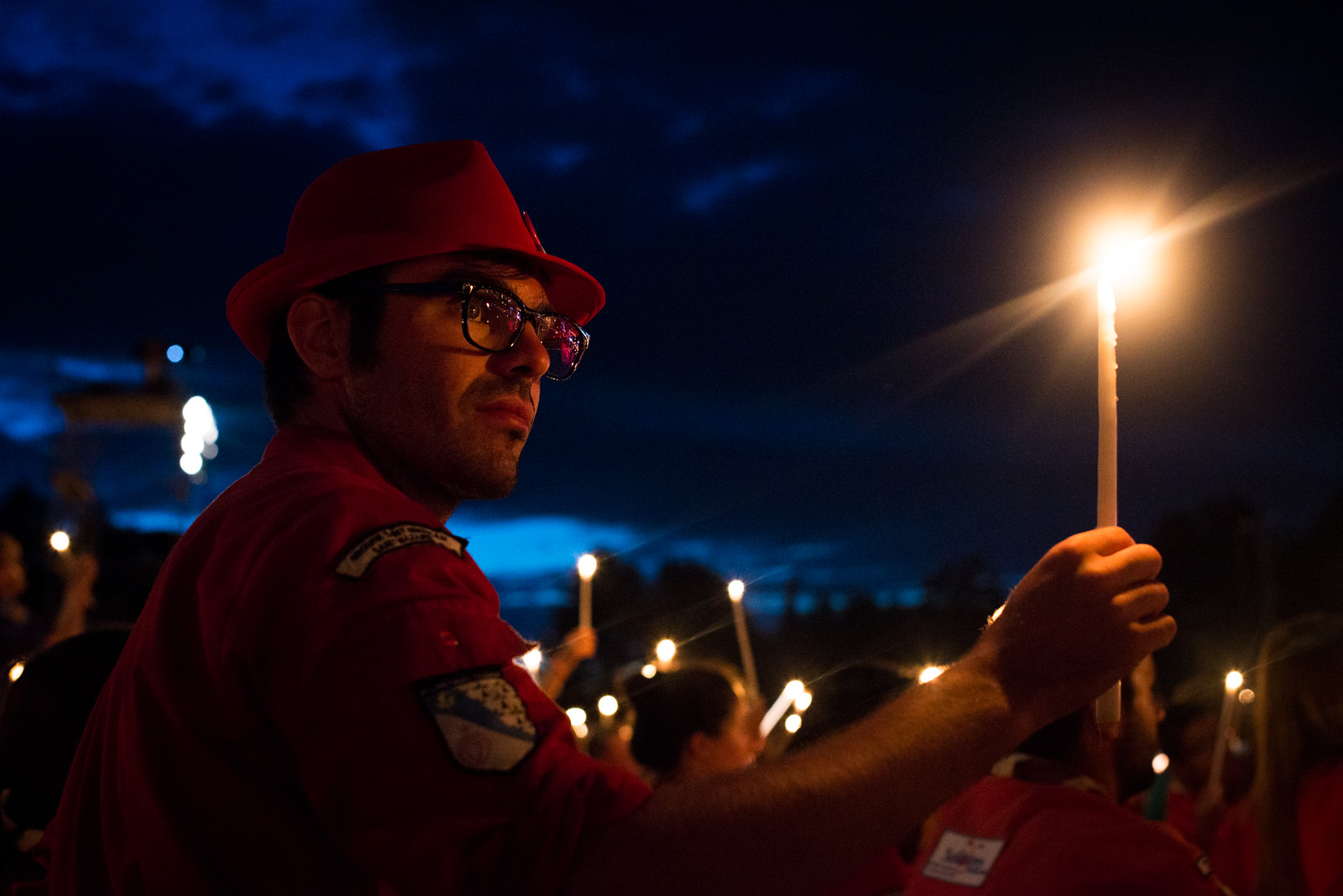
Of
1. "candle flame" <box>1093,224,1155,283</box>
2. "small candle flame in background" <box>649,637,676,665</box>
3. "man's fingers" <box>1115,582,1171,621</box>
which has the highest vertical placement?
"small candle flame in background" <box>649,637,676,665</box>

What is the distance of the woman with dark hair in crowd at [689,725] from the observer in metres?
5.72

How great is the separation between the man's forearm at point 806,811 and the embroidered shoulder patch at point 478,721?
15 centimetres

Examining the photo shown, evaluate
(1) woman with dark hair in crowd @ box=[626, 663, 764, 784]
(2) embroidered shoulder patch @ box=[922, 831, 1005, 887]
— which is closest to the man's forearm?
(2) embroidered shoulder patch @ box=[922, 831, 1005, 887]

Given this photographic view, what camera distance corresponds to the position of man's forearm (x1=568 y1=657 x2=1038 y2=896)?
124cm

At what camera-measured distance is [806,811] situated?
1.29 metres

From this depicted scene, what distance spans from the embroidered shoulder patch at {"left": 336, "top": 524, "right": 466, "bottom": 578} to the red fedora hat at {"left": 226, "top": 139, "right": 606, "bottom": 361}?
0.76 metres

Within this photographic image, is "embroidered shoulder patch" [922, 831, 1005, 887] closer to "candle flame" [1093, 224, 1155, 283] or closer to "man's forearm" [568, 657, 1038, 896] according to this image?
"candle flame" [1093, 224, 1155, 283]

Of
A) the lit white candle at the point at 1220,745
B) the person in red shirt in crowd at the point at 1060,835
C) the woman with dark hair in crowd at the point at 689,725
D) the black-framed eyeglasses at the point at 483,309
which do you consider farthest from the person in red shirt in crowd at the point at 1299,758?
the black-framed eyeglasses at the point at 483,309

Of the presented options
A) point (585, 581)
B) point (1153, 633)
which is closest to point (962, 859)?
point (1153, 633)

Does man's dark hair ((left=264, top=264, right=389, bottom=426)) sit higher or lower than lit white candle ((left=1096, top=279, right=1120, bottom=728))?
higher

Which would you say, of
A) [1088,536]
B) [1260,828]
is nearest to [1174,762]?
[1260,828]

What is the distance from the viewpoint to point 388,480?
207 cm

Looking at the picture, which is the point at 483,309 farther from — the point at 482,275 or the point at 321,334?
the point at 321,334

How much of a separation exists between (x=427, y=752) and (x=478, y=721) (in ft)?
0.23
